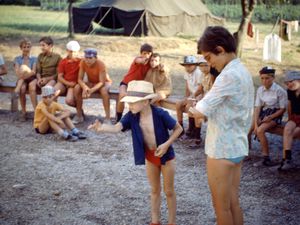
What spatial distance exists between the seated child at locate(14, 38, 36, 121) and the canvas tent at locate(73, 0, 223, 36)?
13.1m

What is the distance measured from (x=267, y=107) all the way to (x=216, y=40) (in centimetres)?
315

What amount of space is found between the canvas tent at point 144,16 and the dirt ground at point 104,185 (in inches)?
564

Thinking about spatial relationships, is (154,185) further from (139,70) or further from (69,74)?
(69,74)

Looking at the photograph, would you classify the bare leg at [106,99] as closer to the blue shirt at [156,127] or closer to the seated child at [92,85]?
the seated child at [92,85]

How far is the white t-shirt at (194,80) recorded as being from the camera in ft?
20.8

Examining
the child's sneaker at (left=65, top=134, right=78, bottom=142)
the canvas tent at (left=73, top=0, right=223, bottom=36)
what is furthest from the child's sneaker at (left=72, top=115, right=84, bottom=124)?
the canvas tent at (left=73, top=0, right=223, bottom=36)

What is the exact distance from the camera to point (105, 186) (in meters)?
4.75

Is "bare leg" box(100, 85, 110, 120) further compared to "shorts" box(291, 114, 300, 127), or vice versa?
"bare leg" box(100, 85, 110, 120)

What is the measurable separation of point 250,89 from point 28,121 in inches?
220

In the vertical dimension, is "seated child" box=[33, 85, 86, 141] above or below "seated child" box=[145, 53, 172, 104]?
below

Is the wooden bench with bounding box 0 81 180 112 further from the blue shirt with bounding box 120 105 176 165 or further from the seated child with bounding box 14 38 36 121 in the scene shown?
the blue shirt with bounding box 120 105 176 165

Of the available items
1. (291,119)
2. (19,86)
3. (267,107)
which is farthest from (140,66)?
(291,119)

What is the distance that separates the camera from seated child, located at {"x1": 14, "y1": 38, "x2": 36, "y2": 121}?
7707mm

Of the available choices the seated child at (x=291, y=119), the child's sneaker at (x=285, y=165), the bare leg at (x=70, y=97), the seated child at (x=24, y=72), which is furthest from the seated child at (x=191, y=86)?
the seated child at (x=24, y=72)
